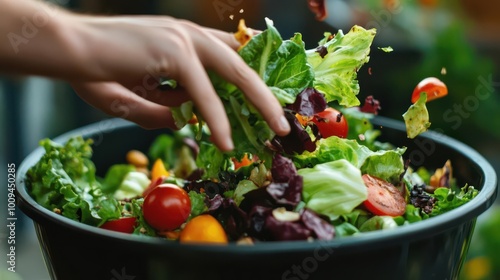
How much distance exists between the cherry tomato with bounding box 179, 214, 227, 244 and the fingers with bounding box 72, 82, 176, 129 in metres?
0.28

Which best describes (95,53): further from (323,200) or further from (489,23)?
(489,23)

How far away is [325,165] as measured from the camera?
0.98 m

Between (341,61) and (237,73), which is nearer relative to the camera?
(237,73)

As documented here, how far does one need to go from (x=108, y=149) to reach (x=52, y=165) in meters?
0.28

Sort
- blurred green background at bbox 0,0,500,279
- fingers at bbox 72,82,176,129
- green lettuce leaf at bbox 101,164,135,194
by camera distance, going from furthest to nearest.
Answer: blurred green background at bbox 0,0,500,279 → green lettuce leaf at bbox 101,164,135,194 → fingers at bbox 72,82,176,129

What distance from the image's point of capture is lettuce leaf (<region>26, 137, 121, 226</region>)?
43.1 inches

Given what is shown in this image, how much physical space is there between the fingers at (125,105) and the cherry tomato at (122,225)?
173mm

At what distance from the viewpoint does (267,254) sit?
0.76m
